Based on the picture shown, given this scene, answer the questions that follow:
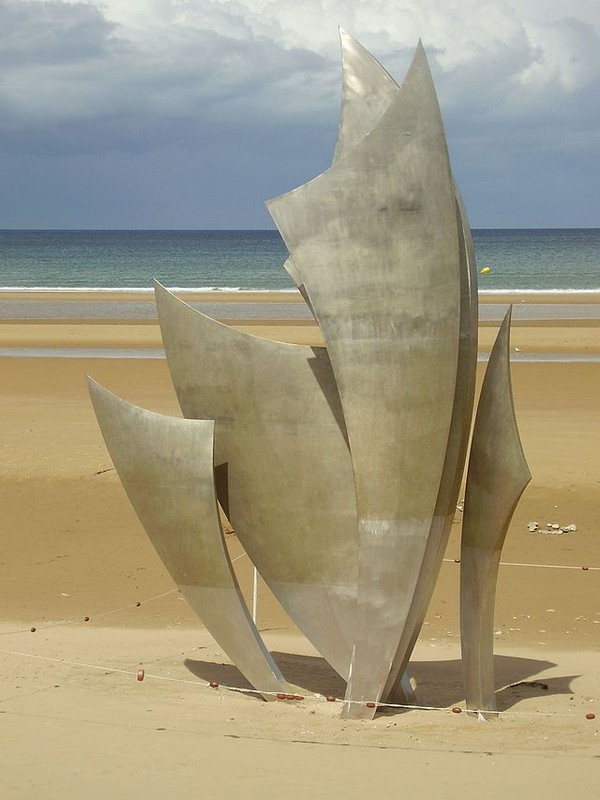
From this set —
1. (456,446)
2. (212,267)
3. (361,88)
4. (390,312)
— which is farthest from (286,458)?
(212,267)

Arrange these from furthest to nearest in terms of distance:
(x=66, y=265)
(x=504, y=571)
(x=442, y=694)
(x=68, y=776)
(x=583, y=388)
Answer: (x=66, y=265), (x=583, y=388), (x=504, y=571), (x=442, y=694), (x=68, y=776)

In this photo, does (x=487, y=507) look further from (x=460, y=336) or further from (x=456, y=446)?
(x=460, y=336)

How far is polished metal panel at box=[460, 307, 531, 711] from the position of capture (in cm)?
904

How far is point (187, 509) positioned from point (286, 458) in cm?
81

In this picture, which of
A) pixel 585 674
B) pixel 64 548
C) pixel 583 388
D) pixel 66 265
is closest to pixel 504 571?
pixel 585 674

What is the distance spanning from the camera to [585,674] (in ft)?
36.0

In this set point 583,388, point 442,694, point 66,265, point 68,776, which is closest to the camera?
point 68,776

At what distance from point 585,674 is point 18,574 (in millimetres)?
6215

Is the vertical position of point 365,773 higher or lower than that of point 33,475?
lower

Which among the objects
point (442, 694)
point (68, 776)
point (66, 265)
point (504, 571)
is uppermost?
point (66, 265)

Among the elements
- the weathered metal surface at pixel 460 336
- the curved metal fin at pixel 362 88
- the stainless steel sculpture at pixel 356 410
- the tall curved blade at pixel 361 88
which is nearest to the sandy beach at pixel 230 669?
the stainless steel sculpture at pixel 356 410

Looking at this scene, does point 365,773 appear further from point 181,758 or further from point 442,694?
point 442,694

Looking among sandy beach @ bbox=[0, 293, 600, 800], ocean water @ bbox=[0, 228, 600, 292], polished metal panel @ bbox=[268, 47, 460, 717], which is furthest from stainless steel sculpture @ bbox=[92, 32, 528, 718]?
ocean water @ bbox=[0, 228, 600, 292]

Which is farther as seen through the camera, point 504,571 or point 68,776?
point 504,571
